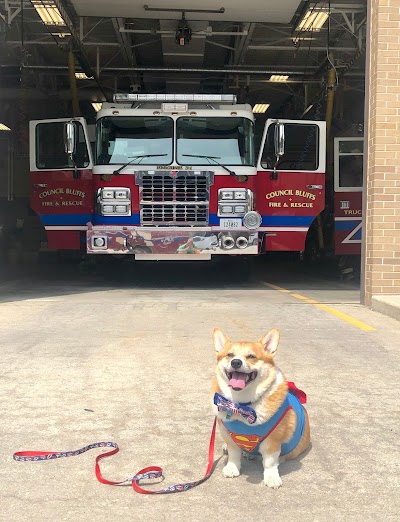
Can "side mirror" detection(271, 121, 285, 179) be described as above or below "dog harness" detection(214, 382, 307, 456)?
above

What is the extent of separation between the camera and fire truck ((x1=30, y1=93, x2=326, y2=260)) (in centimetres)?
1115

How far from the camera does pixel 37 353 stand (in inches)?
220

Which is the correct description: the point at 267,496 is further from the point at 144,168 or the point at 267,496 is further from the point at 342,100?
the point at 342,100

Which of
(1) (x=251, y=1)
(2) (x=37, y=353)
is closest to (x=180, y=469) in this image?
(2) (x=37, y=353)

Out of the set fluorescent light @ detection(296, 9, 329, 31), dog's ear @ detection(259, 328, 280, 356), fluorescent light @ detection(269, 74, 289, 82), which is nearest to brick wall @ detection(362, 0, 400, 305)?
fluorescent light @ detection(296, 9, 329, 31)

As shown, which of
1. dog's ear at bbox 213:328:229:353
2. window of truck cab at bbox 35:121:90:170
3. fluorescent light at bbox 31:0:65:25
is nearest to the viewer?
dog's ear at bbox 213:328:229:353

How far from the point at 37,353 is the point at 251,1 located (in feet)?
30.6

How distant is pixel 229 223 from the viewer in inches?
440

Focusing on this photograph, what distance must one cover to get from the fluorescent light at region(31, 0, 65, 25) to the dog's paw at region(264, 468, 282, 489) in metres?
10.9

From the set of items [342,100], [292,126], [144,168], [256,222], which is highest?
[342,100]

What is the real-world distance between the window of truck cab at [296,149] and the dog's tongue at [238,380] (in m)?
9.06

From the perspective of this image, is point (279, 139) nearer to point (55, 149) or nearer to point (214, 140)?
point (214, 140)

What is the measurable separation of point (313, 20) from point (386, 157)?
6348mm

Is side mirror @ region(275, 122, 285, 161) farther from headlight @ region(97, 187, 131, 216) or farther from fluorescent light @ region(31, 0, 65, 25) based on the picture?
fluorescent light @ region(31, 0, 65, 25)
